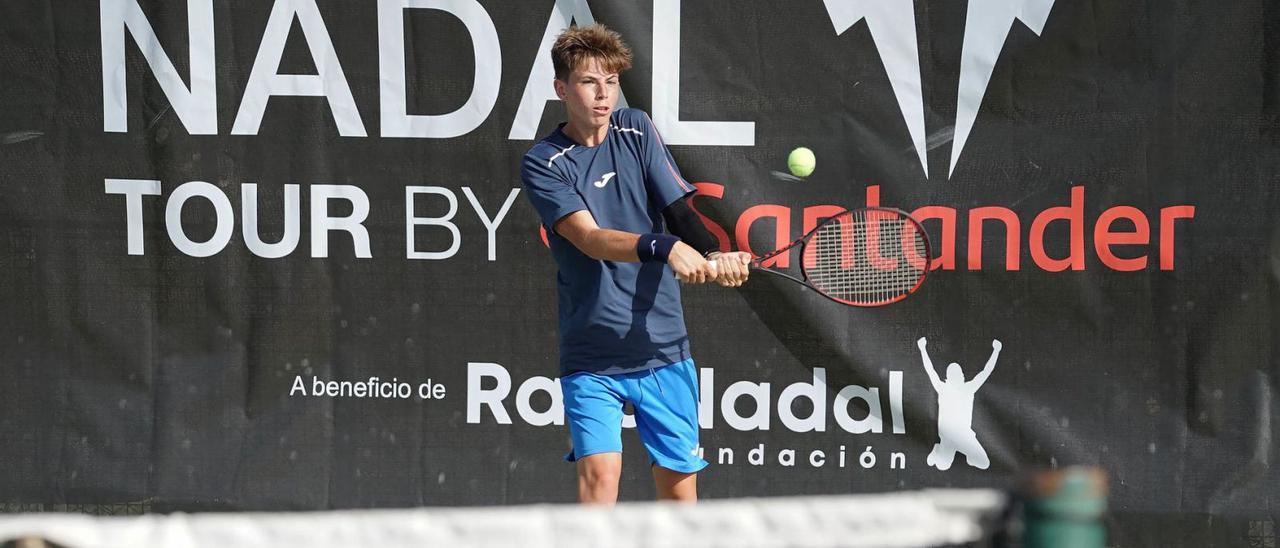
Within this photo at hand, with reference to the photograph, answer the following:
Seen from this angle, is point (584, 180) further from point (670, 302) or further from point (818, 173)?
point (818, 173)

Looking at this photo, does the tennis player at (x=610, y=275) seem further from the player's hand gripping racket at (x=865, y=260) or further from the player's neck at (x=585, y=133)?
the player's hand gripping racket at (x=865, y=260)

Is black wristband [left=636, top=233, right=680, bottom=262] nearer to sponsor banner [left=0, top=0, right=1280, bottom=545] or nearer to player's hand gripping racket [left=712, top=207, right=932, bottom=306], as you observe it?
player's hand gripping racket [left=712, top=207, right=932, bottom=306]

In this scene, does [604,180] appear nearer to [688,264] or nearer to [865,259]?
[688,264]

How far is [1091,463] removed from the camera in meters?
4.37

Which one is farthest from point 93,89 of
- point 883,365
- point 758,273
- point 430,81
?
point 883,365

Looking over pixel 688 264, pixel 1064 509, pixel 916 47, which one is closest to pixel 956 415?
pixel 916 47

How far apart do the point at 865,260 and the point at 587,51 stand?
107 centimetres

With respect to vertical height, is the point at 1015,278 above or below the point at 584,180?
below

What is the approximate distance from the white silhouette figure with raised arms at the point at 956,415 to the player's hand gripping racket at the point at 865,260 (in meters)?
0.41

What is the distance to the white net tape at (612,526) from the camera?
1929mm

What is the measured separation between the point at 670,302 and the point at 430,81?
4.54ft

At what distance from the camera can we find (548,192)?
135 inches

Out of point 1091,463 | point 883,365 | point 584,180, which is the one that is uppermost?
point 584,180

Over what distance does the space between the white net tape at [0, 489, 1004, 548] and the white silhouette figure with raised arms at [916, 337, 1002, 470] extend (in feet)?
7.85
